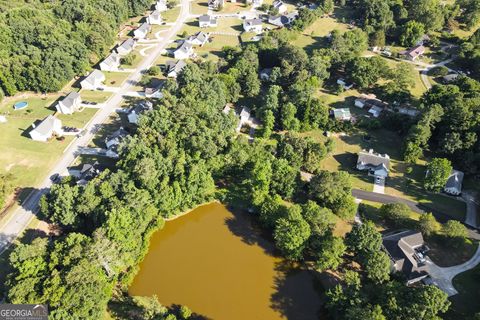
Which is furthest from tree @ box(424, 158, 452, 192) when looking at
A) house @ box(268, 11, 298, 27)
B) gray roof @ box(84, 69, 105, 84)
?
gray roof @ box(84, 69, 105, 84)

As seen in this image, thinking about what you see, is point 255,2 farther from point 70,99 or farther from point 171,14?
point 70,99

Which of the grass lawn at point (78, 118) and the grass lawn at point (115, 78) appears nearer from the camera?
the grass lawn at point (78, 118)

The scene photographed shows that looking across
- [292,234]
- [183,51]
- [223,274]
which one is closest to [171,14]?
[183,51]

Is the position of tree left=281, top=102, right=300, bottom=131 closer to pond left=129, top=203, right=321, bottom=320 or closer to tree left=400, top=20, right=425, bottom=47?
pond left=129, top=203, right=321, bottom=320

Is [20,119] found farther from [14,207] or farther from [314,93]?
[314,93]

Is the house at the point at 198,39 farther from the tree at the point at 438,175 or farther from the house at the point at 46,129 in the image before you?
the tree at the point at 438,175

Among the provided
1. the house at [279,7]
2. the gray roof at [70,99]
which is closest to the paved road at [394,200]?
the gray roof at [70,99]
